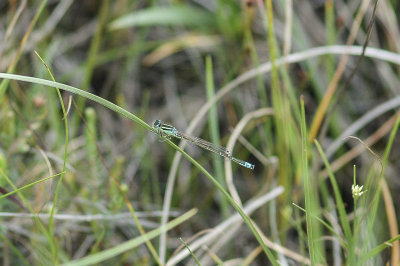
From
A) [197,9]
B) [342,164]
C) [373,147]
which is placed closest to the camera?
[342,164]

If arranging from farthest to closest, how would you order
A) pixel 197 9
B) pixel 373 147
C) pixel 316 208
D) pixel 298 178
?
pixel 197 9
pixel 373 147
pixel 298 178
pixel 316 208

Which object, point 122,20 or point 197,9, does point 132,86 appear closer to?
point 122,20

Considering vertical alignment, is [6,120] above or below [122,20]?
below

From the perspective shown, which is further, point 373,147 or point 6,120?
point 373,147

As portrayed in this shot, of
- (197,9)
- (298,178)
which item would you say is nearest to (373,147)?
(298,178)

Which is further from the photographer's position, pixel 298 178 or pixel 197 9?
pixel 197 9

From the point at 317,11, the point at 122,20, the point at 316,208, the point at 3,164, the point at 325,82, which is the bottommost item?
the point at 316,208

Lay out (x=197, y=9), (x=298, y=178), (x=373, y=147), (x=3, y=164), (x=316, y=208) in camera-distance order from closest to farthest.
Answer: (x=3, y=164) < (x=316, y=208) < (x=298, y=178) < (x=373, y=147) < (x=197, y=9)

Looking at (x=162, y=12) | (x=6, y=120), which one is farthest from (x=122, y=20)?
(x=6, y=120)

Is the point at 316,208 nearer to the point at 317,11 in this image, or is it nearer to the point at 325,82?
the point at 325,82
